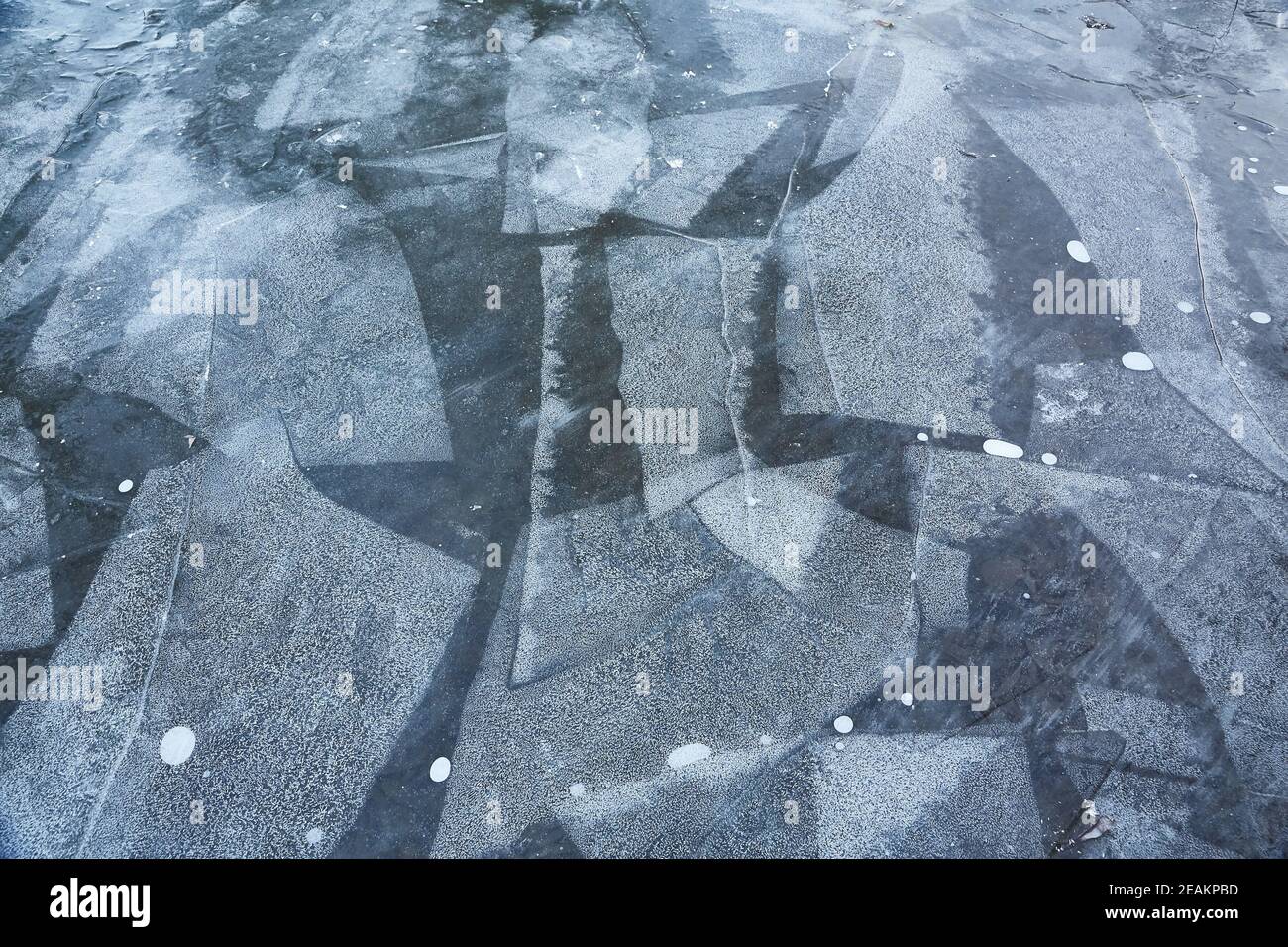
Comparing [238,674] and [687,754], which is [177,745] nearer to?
[238,674]

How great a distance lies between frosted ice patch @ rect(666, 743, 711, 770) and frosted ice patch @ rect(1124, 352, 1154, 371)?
13.6 ft

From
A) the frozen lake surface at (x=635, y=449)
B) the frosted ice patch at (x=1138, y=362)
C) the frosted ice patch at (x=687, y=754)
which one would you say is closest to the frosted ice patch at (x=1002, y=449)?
the frozen lake surface at (x=635, y=449)

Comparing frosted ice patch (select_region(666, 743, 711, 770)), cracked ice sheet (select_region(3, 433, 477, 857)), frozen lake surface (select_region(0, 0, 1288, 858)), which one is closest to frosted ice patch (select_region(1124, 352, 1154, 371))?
frozen lake surface (select_region(0, 0, 1288, 858))

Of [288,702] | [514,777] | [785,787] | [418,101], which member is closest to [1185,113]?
[418,101]

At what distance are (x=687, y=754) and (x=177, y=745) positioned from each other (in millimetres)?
2444

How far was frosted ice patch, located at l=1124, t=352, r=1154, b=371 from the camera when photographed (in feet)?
19.2

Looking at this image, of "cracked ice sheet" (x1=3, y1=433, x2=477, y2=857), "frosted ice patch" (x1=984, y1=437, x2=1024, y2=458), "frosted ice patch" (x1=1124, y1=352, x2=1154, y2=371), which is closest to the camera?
"cracked ice sheet" (x1=3, y1=433, x2=477, y2=857)

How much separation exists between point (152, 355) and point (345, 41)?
4.64 meters

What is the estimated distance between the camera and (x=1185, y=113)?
8078 mm

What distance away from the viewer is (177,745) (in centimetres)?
403

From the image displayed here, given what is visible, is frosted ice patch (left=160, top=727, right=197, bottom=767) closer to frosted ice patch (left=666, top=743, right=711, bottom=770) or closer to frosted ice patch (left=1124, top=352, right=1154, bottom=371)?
frosted ice patch (left=666, top=743, right=711, bottom=770)

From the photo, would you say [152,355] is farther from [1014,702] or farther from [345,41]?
[1014,702]

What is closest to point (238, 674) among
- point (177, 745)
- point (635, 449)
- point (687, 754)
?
point (177, 745)
